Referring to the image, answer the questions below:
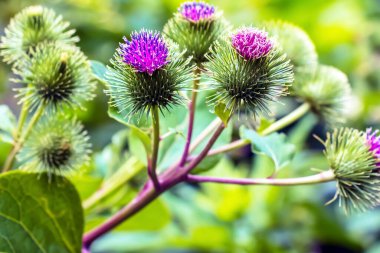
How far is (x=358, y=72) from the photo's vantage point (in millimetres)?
2934

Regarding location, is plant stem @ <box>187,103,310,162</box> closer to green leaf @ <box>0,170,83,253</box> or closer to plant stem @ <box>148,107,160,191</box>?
plant stem @ <box>148,107,160,191</box>

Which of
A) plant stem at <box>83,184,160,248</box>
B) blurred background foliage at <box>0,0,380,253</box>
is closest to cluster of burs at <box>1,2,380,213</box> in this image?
plant stem at <box>83,184,160,248</box>

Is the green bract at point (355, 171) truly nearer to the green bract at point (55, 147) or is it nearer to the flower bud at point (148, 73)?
the flower bud at point (148, 73)

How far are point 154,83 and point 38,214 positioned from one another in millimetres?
304

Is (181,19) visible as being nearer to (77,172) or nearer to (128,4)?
(77,172)

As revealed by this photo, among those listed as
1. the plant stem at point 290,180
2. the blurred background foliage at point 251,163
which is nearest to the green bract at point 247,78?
the plant stem at point 290,180

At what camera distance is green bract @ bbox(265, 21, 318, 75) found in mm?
1066

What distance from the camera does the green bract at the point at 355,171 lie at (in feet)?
2.83

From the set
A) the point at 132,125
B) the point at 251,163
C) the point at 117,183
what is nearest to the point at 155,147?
the point at 132,125

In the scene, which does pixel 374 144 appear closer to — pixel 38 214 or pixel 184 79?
pixel 184 79

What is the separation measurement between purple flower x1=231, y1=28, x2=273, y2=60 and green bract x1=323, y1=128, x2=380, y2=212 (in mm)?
204

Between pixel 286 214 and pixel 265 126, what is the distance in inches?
53.3

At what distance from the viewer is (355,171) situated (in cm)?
87

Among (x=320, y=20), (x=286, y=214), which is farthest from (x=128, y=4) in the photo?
(x=286, y=214)
